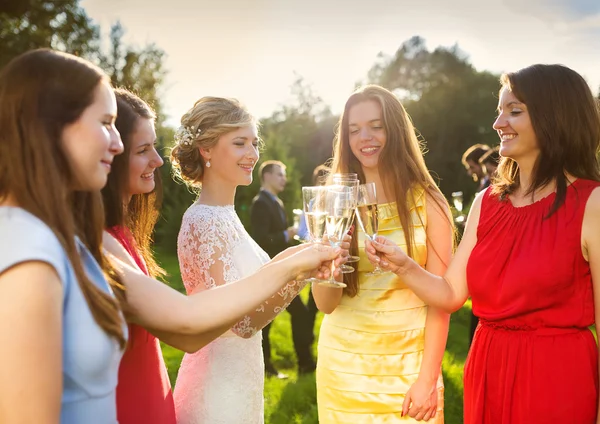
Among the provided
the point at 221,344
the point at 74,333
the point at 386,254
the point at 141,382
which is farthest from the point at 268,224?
the point at 74,333

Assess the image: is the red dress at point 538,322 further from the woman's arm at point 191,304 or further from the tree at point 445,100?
the tree at point 445,100

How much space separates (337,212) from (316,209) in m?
0.09

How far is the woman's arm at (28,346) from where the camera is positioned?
126cm

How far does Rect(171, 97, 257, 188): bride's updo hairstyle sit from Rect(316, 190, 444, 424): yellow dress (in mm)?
990

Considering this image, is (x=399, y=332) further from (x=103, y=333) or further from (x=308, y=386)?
(x=308, y=386)

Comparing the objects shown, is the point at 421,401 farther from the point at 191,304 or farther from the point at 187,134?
the point at 187,134

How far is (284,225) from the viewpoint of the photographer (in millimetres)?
8820

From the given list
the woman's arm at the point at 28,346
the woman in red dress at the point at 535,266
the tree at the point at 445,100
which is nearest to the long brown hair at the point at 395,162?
the woman in red dress at the point at 535,266

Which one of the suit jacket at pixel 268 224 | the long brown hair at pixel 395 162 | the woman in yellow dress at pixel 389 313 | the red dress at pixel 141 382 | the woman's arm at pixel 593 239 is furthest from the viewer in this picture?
the suit jacket at pixel 268 224

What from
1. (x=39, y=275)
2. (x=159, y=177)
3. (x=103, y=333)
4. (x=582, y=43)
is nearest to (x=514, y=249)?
(x=159, y=177)

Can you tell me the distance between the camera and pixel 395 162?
3.33 meters

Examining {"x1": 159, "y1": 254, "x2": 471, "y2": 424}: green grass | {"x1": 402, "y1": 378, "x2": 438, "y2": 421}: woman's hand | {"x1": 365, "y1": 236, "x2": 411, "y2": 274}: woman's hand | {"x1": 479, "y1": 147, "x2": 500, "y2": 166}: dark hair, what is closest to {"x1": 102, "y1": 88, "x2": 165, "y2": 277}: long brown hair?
{"x1": 365, "y1": 236, "x2": 411, "y2": 274}: woman's hand

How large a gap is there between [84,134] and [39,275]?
1.35 ft

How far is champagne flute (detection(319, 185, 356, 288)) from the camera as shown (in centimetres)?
241
